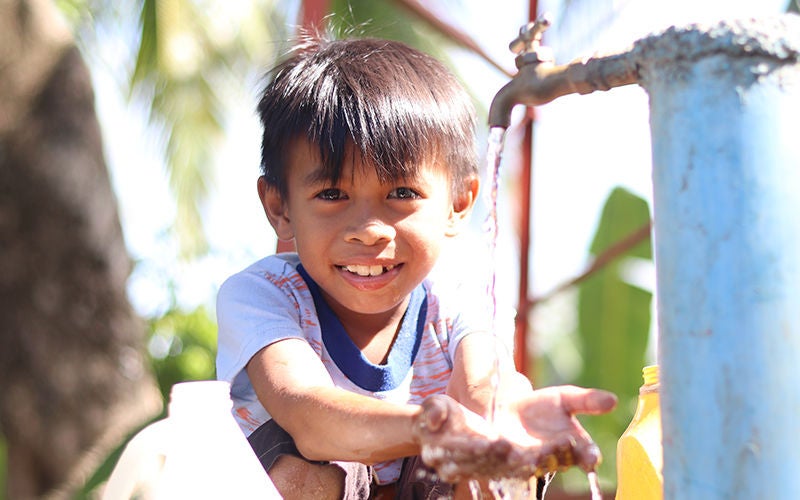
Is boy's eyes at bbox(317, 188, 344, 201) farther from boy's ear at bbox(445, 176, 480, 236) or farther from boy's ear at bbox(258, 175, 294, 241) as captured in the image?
boy's ear at bbox(445, 176, 480, 236)

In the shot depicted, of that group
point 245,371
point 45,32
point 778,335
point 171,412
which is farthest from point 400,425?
point 45,32

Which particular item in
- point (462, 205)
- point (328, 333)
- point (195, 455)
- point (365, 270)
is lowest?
point (195, 455)

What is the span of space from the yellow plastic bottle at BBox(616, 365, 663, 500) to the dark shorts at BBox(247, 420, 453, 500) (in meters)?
0.27

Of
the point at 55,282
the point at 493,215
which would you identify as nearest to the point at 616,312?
the point at 55,282

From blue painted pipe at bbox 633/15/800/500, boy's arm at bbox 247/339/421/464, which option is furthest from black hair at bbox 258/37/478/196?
blue painted pipe at bbox 633/15/800/500

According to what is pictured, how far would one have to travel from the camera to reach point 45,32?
238 inches

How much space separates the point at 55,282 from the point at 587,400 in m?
5.14

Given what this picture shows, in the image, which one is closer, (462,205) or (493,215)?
(493,215)

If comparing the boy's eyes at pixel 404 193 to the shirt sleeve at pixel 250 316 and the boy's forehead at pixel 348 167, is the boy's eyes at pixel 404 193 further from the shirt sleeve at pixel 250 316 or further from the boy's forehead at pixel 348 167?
the shirt sleeve at pixel 250 316

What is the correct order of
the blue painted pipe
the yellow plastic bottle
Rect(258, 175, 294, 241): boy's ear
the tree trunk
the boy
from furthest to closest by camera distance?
the tree trunk < Rect(258, 175, 294, 241): boy's ear < the boy < the yellow plastic bottle < the blue painted pipe

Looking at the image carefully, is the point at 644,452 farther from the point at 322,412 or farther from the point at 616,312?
the point at 616,312

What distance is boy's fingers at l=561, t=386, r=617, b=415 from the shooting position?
3.58 feet

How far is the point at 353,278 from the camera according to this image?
1588 mm

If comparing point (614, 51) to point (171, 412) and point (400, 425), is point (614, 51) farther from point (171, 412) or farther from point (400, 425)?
point (171, 412)
